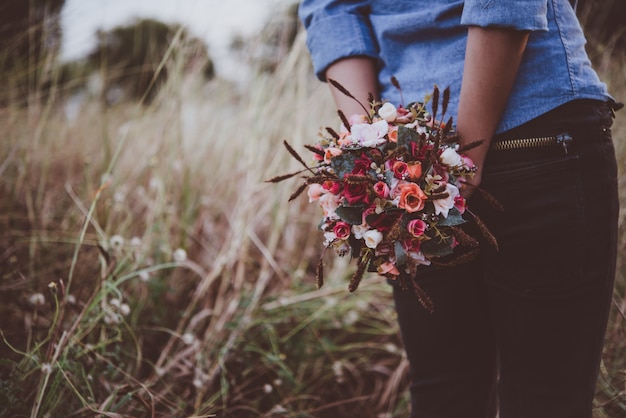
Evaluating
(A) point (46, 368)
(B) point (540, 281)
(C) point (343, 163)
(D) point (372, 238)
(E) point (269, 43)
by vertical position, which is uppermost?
(E) point (269, 43)

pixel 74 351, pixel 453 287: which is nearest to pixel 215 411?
pixel 74 351

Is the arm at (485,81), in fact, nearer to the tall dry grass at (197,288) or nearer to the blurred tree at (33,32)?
the tall dry grass at (197,288)

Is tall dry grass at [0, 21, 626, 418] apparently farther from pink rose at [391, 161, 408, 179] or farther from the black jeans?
pink rose at [391, 161, 408, 179]

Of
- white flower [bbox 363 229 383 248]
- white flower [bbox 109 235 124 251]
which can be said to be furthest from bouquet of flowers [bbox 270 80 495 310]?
white flower [bbox 109 235 124 251]

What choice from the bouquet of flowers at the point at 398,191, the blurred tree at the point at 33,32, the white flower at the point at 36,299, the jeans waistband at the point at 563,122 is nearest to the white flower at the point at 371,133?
the bouquet of flowers at the point at 398,191

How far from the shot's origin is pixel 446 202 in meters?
0.64

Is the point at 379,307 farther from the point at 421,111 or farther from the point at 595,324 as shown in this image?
the point at 421,111

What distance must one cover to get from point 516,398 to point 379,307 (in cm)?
108

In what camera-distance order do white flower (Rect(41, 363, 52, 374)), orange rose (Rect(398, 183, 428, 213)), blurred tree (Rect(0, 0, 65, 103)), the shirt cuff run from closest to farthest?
1. orange rose (Rect(398, 183, 428, 213))
2. the shirt cuff
3. white flower (Rect(41, 363, 52, 374))
4. blurred tree (Rect(0, 0, 65, 103))

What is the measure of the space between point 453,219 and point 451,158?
86 millimetres

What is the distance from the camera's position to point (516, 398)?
802 millimetres

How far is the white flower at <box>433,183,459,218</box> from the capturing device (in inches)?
25.2

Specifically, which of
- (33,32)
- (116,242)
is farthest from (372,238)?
(33,32)

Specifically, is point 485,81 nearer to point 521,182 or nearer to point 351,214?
point 521,182
